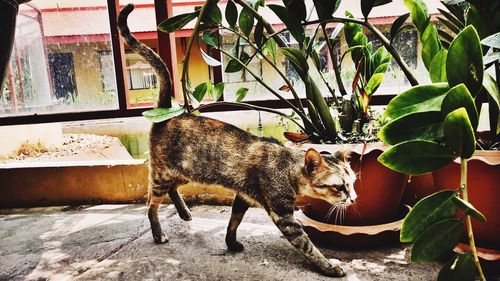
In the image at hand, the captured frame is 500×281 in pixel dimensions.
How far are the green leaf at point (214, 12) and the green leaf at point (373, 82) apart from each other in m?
0.71

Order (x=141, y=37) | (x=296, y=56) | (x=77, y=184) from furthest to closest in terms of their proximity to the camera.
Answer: (x=141, y=37), (x=77, y=184), (x=296, y=56)

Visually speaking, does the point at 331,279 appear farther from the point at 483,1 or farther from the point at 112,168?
the point at 112,168

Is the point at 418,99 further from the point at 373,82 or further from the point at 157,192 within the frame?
the point at 157,192

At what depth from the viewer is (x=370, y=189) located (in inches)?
58.0

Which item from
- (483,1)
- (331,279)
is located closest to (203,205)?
(331,279)

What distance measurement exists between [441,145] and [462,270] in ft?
0.87

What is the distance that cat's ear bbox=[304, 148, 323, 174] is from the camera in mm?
1302

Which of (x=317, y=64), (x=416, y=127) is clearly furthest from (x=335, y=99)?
(x=416, y=127)

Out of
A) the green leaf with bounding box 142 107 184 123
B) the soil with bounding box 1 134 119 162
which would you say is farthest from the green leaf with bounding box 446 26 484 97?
the soil with bounding box 1 134 119 162

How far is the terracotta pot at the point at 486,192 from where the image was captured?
1.16 m

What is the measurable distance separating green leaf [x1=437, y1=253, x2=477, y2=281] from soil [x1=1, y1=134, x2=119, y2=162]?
339cm

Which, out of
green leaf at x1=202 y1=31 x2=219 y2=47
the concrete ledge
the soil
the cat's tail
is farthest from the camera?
the soil

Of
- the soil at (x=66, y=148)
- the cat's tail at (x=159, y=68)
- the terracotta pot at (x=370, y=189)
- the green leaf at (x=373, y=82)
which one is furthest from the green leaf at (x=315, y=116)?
the soil at (x=66, y=148)

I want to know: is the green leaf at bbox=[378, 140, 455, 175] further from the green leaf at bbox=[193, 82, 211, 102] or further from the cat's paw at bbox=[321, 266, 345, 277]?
the green leaf at bbox=[193, 82, 211, 102]
